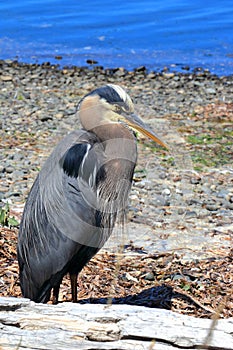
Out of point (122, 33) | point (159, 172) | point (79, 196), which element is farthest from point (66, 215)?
point (122, 33)

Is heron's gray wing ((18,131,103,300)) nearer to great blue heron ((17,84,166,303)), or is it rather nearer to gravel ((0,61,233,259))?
great blue heron ((17,84,166,303))

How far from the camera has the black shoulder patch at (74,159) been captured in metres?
4.42

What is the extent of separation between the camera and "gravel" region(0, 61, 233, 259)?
5.96 m

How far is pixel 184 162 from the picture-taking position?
26.8 ft

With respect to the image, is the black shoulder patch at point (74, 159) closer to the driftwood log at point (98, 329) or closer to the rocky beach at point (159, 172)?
the rocky beach at point (159, 172)

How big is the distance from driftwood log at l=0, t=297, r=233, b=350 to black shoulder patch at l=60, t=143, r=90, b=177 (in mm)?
1408

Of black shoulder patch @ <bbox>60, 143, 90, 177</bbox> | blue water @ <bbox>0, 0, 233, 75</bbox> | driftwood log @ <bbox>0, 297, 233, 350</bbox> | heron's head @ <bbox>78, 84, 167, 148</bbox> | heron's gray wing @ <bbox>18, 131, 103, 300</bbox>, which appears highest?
blue water @ <bbox>0, 0, 233, 75</bbox>

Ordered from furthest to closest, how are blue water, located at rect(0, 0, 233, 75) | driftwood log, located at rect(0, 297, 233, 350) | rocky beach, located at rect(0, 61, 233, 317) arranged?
blue water, located at rect(0, 0, 233, 75) → rocky beach, located at rect(0, 61, 233, 317) → driftwood log, located at rect(0, 297, 233, 350)

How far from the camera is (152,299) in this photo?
460 centimetres

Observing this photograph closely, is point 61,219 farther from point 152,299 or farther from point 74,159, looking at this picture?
point 152,299

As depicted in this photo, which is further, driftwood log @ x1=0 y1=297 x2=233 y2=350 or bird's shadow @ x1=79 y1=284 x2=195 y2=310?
bird's shadow @ x1=79 y1=284 x2=195 y2=310

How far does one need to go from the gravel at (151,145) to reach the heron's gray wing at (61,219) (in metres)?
1.15

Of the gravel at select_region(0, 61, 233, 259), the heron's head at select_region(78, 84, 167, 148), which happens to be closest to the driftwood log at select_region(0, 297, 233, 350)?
the heron's head at select_region(78, 84, 167, 148)

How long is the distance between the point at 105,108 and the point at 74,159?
45 centimetres
